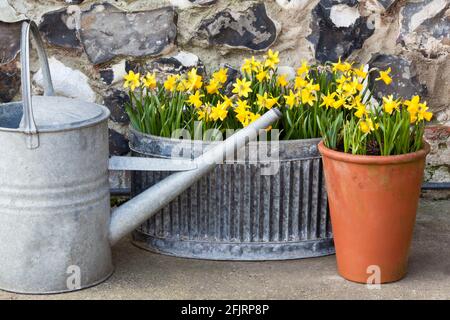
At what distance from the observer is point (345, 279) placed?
2.62m

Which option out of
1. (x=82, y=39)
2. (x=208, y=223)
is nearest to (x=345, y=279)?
(x=208, y=223)

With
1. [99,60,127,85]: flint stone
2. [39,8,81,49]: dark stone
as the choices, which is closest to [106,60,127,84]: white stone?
[99,60,127,85]: flint stone

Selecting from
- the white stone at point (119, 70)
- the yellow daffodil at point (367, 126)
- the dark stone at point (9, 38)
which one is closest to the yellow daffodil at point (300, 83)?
the yellow daffodil at point (367, 126)

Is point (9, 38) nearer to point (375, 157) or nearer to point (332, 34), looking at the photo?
point (332, 34)

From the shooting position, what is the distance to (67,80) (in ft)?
10.0

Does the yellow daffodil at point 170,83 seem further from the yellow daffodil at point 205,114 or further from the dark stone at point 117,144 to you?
the dark stone at point 117,144

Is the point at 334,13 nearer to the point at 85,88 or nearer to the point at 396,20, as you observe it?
the point at 396,20

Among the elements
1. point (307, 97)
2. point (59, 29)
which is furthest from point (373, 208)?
point (59, 29)

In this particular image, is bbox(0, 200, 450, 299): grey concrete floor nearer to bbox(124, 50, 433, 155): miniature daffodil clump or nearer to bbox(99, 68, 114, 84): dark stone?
bbox(124, 50, 433, 155): miniature daffodil clump

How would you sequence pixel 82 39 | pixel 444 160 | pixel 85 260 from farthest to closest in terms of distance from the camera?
pixel 444 160 → pixel 82 39 → pixel 85 260

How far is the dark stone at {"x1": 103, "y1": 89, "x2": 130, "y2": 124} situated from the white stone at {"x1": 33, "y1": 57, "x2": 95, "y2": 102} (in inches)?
2.9

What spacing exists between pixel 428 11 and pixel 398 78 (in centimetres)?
24

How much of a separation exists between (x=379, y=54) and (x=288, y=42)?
0.31 metres

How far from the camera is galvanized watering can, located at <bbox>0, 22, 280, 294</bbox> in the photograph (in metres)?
2.41
